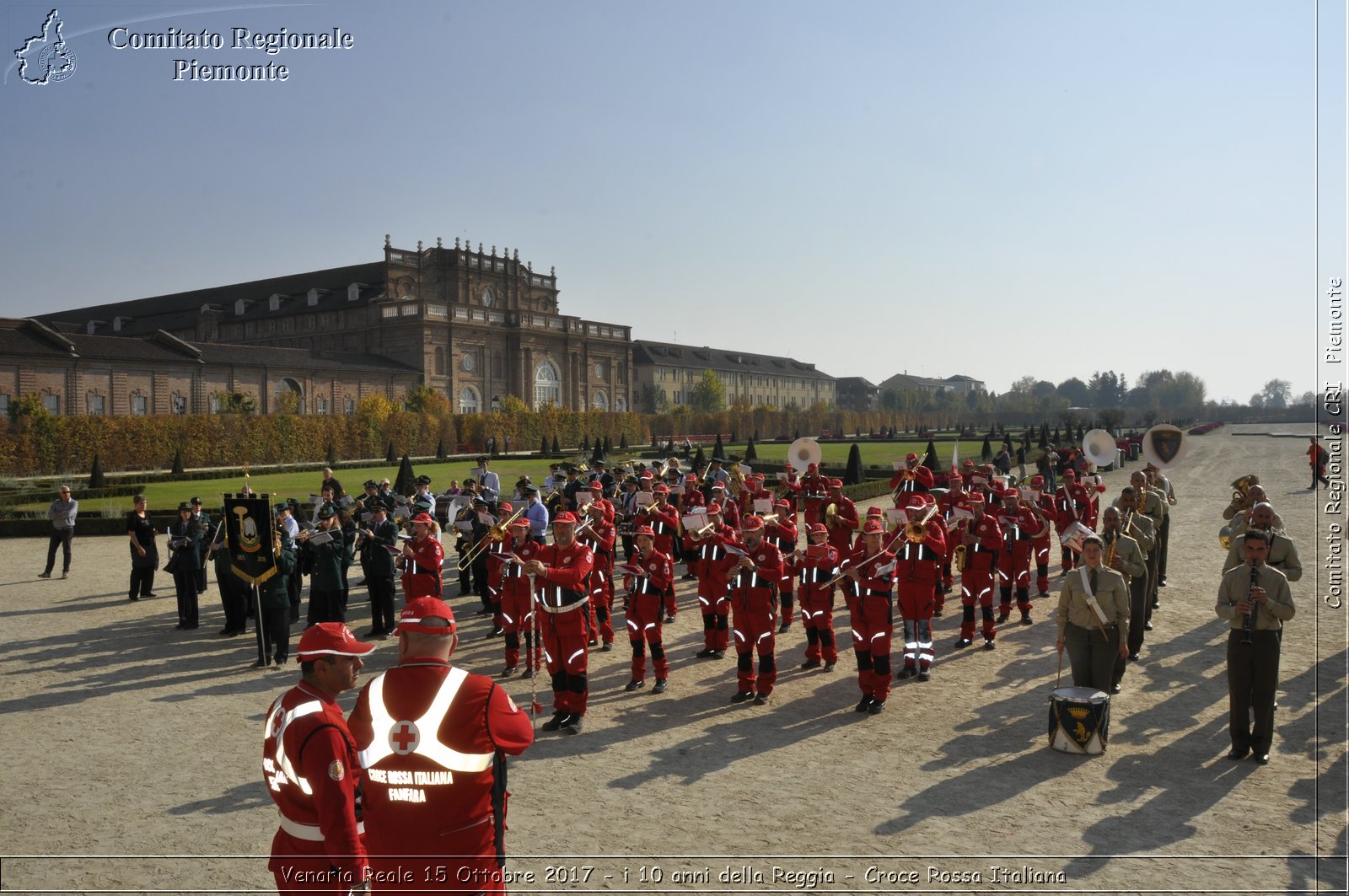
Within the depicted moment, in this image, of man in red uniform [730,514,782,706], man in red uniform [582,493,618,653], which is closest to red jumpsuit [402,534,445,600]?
man in red uniform [582,493,618,653]

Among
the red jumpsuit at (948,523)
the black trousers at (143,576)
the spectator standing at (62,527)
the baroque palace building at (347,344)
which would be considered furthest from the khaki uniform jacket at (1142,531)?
the baroque palace building at (347,344)

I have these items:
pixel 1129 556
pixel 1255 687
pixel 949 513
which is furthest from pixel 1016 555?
pixel 1255 687

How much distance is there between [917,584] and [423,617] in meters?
7.50

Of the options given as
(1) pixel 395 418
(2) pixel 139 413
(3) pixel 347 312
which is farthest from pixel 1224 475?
(3) pixel 347 312

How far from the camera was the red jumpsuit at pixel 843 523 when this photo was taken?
13.5 metres

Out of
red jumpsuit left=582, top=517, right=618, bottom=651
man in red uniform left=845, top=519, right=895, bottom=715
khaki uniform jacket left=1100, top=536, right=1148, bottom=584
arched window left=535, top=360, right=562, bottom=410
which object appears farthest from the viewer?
arched window left=535, top=360, right=562, bottom=410

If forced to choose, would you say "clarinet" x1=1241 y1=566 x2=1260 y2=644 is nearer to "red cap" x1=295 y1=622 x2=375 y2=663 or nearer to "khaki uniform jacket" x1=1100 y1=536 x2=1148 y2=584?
"khaki uniform jacket" x1=1100 y1=536 x2=1148 y2=584

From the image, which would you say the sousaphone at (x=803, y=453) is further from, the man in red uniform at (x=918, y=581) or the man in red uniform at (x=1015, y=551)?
the man in red uniform at (x=918, y=581)

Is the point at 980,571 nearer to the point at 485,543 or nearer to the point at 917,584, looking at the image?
the point at 917,584

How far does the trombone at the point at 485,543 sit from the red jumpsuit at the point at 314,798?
7.22m

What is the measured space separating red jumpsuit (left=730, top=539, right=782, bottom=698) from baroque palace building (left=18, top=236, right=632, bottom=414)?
57.0 m

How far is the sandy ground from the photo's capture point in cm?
578

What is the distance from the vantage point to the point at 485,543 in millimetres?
13273

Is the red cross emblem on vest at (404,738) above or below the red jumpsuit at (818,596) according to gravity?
above
